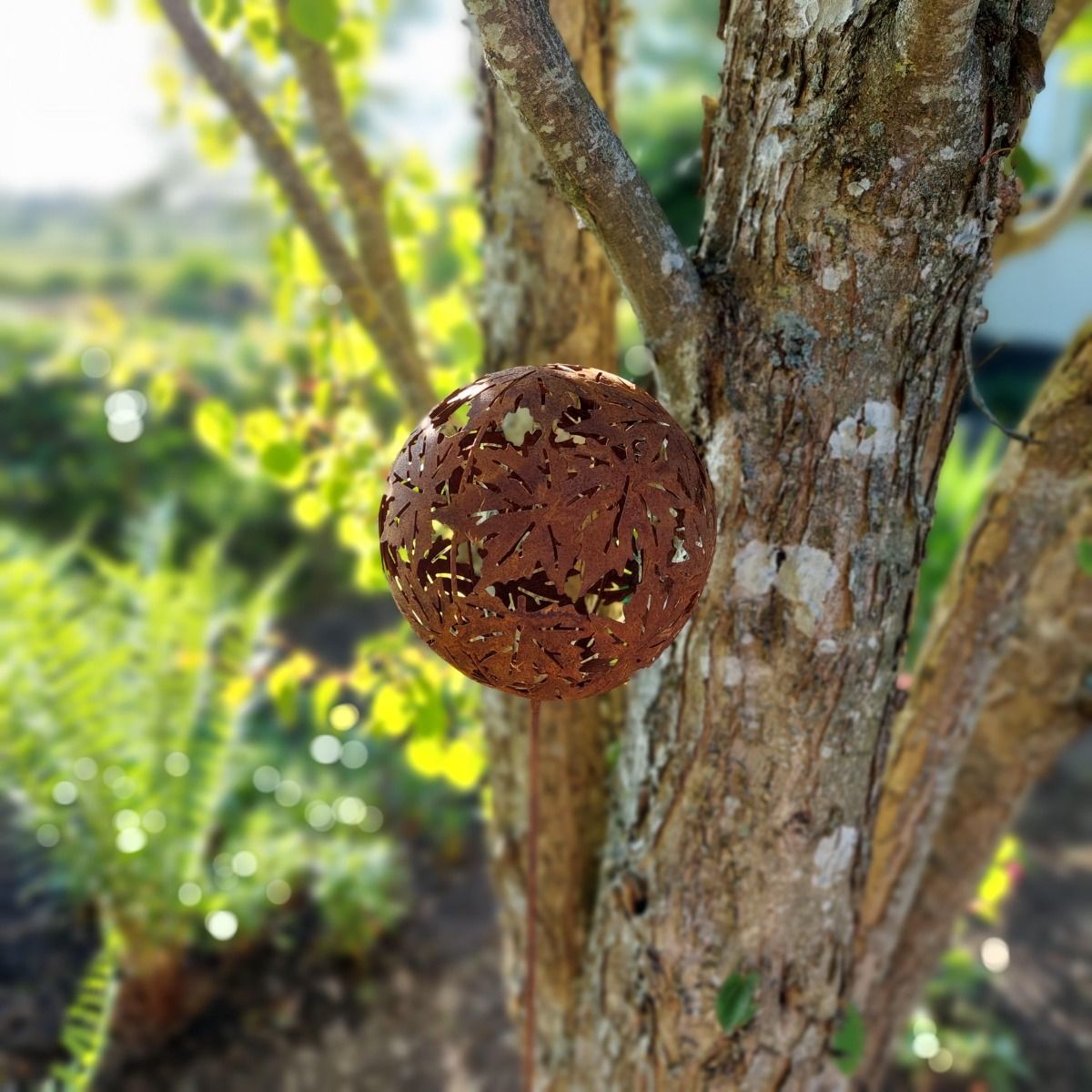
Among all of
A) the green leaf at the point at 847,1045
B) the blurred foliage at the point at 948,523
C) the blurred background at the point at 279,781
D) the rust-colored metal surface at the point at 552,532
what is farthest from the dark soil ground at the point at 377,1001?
the rust-colored metal surface at the point at 552,532

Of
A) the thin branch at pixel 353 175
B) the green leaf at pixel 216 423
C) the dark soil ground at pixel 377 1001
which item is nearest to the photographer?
the thin branch at pixel 353 175

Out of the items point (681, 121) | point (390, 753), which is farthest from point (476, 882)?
point (681, 121)

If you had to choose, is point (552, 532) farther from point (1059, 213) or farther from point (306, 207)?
A: point (1059, 213)

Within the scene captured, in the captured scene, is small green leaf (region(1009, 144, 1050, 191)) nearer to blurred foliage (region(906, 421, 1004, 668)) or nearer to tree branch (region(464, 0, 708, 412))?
tree branch (region(464, 0, 708, 412))

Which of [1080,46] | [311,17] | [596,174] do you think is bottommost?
[596,174]

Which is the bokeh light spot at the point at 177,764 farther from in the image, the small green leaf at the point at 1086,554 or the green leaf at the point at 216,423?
the small green leaf at the point at 1086,554

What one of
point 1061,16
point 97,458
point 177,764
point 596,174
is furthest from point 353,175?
point 97,458
